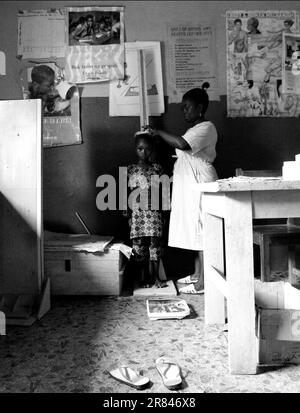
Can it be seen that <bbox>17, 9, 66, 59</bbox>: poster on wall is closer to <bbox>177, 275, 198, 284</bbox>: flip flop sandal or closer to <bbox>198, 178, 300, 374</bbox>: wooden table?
<bbox>177, 275, 198, 284</bbox>: flip flop sandal

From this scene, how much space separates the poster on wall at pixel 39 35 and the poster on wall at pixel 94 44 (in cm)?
7

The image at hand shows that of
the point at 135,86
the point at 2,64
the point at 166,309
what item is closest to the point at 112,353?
the point at 166,309

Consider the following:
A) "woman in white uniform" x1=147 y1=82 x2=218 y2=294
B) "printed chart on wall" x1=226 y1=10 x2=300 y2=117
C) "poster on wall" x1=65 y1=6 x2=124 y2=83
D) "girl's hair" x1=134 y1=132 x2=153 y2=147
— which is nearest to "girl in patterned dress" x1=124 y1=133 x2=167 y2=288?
"girl's hair" x1=134 y1=132 x2=153 y2=147

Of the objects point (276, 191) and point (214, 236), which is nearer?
point (276, 191)

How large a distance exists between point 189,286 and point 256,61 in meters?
1.82

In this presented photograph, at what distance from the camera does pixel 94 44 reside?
9.32ft

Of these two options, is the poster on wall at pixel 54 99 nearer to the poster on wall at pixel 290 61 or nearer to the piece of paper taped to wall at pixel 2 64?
the piece of paper taped to wall at pixel 2 64

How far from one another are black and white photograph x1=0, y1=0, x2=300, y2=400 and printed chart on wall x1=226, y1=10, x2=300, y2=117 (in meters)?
0.01

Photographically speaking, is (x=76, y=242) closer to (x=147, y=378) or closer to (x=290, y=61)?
(x=147, y=378)

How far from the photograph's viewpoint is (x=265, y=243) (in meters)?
1.80

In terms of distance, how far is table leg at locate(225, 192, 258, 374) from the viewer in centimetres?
132
